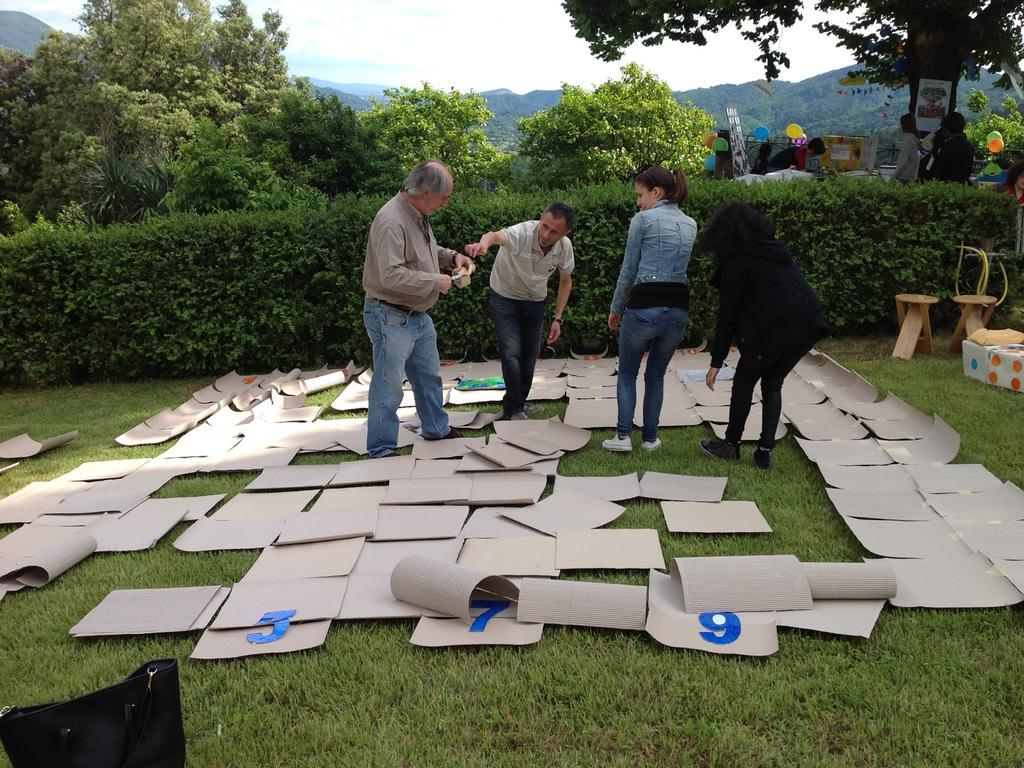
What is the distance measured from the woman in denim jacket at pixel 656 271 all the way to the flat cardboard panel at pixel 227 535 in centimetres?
224

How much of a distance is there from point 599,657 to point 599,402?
3104 millimetres

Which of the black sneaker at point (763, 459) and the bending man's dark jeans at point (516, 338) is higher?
the bending man's dark jeans at point (516, 338)

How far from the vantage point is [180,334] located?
7223 mm

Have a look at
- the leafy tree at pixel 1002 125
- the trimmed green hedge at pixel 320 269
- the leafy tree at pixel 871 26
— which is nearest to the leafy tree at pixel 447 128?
the leafy tree at pixel 1002 125

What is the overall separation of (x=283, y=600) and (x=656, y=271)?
8.47ft

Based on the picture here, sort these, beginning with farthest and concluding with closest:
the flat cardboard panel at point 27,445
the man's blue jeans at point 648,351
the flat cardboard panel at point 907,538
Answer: the flat cardboard panel at point 27,445 < the man's blue jeans at point 648,351 < the flat cardboard panel at point 907,538

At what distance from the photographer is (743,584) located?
2785 millimetres

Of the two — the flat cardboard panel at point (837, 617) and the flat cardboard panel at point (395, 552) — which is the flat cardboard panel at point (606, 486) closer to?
the flat cardboard panel at point (395, 552)

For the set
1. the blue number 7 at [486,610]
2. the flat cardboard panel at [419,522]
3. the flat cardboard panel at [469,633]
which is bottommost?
the flat cardboard panel at [419,522]

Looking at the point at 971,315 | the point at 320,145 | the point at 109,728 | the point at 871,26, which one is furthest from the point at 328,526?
the point at 871,26

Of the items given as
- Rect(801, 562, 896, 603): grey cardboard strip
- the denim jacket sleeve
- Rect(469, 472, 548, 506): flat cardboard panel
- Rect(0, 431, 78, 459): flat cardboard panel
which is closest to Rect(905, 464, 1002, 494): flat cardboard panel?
Rect(801, 562, 896, 603): grey cardboard strip

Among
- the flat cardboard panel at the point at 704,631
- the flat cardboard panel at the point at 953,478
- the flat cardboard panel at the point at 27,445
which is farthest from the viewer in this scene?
the flat cardboard panel at the point at 27,445

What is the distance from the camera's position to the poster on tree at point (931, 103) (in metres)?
10.4

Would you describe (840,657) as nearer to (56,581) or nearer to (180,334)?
(56,581)
